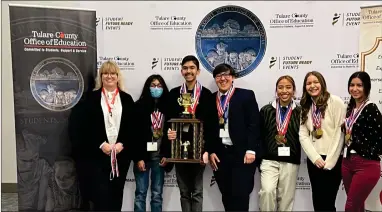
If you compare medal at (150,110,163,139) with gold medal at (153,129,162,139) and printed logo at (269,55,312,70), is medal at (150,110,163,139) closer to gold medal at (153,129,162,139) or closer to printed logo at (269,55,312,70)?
gold medal at (153,129,162,139)

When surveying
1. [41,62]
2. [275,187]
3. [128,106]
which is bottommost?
[275,187]

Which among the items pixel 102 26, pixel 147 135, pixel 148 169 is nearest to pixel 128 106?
pixel 147 135

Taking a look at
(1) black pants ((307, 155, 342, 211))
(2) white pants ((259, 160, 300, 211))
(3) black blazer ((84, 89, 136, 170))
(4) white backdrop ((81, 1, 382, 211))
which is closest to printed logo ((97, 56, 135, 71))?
(4) white backdrop ((81, 1, 382, 211))

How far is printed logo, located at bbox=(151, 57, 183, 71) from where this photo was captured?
3549 mm

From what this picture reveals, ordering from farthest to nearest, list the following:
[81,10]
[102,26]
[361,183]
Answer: [102,26]
[81,10]
[361,183]

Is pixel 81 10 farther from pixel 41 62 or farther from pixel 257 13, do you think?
pixel 257 13

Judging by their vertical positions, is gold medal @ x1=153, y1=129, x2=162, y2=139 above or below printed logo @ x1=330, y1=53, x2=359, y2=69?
below

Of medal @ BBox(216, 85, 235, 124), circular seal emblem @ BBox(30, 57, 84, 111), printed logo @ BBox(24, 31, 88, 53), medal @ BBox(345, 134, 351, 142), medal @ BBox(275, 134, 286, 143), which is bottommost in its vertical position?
medal @ BBox(275, 134, 286, 143)

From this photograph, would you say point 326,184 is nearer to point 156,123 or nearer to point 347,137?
point 347,137

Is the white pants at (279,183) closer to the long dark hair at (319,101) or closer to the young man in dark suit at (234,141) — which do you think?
the young man in dark suit at (234,141)

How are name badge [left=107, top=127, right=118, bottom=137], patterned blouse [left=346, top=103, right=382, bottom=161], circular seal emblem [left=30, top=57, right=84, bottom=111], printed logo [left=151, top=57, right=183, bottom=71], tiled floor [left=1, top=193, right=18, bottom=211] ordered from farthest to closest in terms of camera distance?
tiled floor [left=1, top=193, right=18, bottom=211] < printed logo [left=151, top=57, right=183, bottom=71] < circular seal emblem [left=30, top=57, right=84, bottom=111] < name badge [left=107, top=127, right=118, bottom=137] < patterned blouse [left=346, top=103, right=382, bottom=161]

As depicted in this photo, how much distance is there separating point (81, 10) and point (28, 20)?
50 cm

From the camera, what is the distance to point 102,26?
11.6 feet

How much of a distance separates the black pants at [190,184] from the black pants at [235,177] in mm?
241
